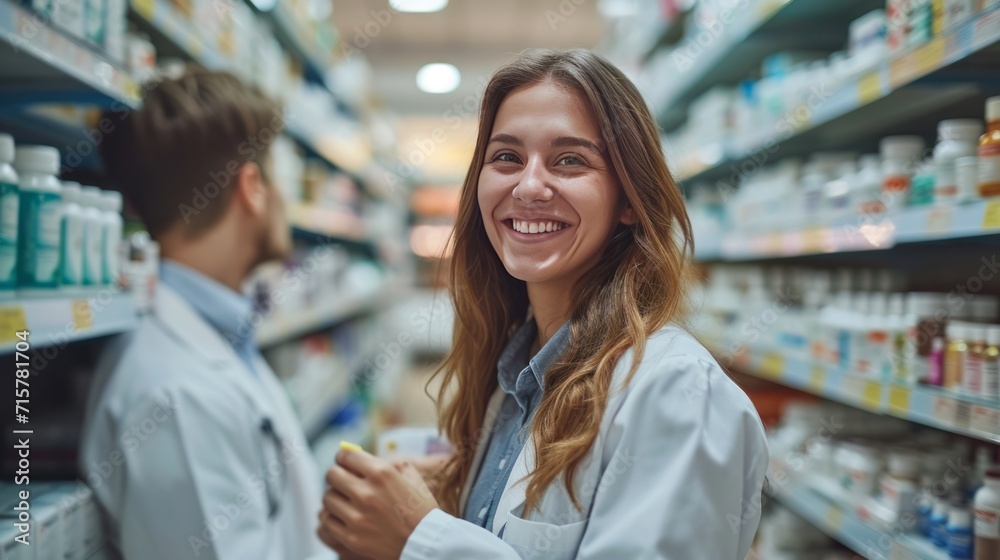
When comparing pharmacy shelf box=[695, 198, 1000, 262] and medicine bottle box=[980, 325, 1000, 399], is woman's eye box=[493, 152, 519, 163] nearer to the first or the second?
pharmacy shelf box=[695, 198, 1000, 262]

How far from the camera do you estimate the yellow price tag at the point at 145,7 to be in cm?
169

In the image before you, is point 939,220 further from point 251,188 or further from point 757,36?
point 251,188

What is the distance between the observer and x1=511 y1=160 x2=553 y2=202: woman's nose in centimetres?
115

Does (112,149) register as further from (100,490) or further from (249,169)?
(100,490)

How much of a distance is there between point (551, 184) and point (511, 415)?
0.45 m

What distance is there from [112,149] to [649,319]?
1.50 m

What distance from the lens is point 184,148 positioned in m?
1.84

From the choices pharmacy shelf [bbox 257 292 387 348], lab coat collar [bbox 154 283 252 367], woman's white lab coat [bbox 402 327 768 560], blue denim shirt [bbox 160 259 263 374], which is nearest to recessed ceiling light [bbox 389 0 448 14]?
pharmacy shelf [bbox 257 292 387 348]

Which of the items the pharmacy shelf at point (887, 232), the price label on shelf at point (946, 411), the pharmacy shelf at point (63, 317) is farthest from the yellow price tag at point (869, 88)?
the pharmacy shelf at point (63, 317)

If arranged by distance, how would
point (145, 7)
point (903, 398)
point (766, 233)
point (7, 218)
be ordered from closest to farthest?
point (7, 218) → point (903, 398) → point (145, 7) → point (766, 233)

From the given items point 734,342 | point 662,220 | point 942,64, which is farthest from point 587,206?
point 734,342

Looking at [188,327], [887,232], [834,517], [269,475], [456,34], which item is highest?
[456,34]

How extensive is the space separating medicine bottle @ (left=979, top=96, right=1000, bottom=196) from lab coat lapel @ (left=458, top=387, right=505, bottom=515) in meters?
1.03

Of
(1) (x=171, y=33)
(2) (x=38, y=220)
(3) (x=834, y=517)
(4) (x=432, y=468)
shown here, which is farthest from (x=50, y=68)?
(3) (x=834, y=517)
